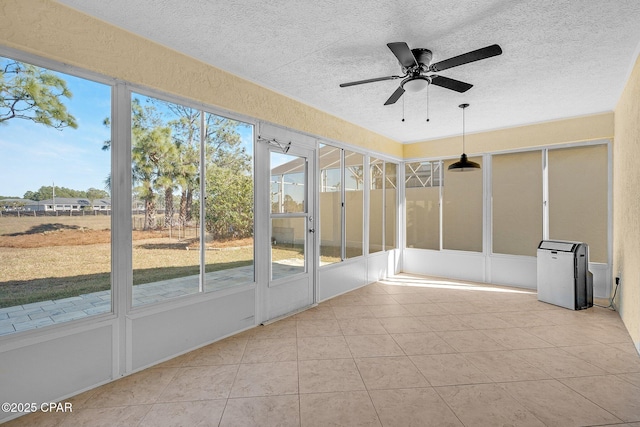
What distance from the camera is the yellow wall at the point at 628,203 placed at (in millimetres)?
2922

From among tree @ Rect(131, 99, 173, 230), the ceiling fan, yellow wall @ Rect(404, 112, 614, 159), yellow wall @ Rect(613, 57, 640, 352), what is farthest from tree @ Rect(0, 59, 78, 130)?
yellow wall @ Rect(404, 112, 614, 159)

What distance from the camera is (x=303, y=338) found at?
3102 millimetres

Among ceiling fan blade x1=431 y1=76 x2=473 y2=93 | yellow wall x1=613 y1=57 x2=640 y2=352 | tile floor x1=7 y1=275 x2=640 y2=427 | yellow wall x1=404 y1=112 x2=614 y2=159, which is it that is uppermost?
yellow wall x1=404 y1=112 x2=614 y2=159

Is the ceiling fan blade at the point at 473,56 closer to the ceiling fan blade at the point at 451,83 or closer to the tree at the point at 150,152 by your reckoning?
the ceiling fan blade at the point at 451,83

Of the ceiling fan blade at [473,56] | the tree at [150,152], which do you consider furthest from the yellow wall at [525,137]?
the tree at [150,152]

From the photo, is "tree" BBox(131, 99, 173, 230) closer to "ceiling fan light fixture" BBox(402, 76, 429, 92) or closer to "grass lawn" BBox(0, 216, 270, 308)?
"grass lawn" BBox(0, 216, 270, 308)

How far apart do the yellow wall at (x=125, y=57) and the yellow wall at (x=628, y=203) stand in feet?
12.3

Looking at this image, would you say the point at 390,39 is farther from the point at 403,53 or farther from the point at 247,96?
the point at 247,96

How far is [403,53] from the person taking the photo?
2.19 m

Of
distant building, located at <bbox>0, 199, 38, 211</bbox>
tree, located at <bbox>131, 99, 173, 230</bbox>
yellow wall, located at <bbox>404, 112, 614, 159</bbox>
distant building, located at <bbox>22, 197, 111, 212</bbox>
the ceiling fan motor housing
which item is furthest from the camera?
tree, located at <bbox>131, 99, 173, 230</bbox>

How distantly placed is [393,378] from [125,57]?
134 inches

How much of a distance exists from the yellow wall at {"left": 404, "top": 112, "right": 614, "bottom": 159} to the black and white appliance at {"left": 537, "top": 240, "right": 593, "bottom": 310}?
1.78 metres

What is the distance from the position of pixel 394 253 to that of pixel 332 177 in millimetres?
2515

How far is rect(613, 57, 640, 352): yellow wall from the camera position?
2922mm
